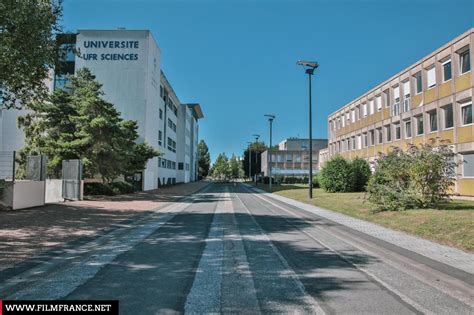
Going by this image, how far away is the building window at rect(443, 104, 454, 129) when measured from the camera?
96.3ft

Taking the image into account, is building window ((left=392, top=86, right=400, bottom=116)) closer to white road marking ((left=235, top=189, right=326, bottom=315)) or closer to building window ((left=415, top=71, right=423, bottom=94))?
building window ((left=415, top=71, right=423, bottom=94))

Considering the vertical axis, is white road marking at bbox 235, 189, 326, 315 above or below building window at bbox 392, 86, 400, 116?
below

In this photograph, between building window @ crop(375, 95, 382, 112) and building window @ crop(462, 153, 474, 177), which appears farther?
building window @ crop(375, 95, 382, 112)

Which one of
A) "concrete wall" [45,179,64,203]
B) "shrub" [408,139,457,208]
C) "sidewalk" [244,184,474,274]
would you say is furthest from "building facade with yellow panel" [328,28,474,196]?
"concrete wall" [45,179,64,203]

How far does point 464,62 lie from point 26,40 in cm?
2597

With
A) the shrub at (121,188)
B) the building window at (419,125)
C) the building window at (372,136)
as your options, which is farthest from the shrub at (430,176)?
the building window at (372,136)

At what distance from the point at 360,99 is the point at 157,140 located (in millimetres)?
24546

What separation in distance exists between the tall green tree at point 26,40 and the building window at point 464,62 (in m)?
24.5

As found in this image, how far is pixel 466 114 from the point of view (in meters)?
27.5

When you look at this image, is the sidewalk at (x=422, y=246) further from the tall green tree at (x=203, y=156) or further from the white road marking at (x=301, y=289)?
the tall green tree at (x=203, y=156)

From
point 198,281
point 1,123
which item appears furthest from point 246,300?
point 1,123

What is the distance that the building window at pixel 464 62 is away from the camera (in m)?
26.9

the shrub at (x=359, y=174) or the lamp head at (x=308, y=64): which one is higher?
the lamp head at (x=308, y=64)

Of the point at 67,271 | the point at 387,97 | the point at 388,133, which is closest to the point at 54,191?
the point at 67,271
